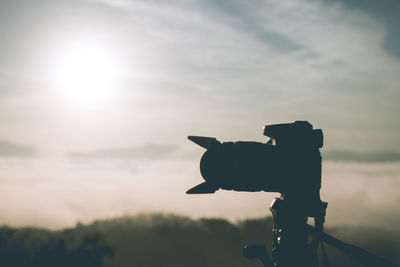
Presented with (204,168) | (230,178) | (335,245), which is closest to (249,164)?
(230,178)

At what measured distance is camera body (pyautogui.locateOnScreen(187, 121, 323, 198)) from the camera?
4641 millimetres

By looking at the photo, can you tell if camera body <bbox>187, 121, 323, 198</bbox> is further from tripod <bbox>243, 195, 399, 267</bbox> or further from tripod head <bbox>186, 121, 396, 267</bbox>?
tripod <bbox>243, 195, 399, 267</bbox>

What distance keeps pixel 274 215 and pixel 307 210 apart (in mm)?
563

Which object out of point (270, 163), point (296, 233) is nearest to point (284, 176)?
point (270, 163)

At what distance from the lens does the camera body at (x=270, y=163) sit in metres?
4.64

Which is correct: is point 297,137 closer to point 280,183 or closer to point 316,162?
point 316,162

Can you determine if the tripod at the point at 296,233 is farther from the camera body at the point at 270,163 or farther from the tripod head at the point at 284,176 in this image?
the camera body at the point at 270,163

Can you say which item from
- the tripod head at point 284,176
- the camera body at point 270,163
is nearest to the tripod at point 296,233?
the tripod head at point 284,176

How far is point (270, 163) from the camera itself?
15.5 feet

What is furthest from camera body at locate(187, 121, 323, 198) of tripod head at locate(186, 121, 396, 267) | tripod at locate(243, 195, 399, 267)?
tripod at locate(243, 195, 399, 267)

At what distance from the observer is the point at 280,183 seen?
4.77 meters

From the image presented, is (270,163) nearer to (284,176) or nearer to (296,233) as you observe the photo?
(284,176)

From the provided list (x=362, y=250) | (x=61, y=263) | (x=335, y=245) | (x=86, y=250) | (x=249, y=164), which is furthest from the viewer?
(x=86, y=250)

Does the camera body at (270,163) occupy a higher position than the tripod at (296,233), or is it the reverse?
the camera body at (270,163)
